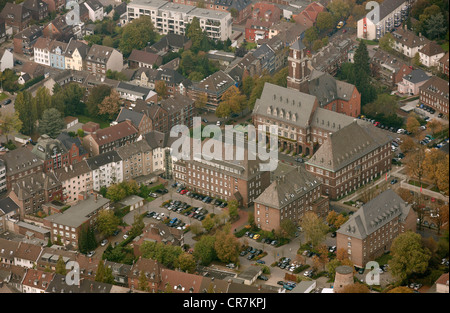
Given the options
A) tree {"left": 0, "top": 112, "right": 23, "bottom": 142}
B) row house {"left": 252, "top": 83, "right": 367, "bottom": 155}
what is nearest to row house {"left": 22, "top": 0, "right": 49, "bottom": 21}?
tree {"left": 0, "top": 112, "right": 23, "bottom": 142}

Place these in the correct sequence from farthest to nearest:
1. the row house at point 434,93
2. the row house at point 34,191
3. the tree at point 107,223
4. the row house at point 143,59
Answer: the row house at point 143,59, the row house at point 434,93, the row house at point 34,191, the tree at point 107,223

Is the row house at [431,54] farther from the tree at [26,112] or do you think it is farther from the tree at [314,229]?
the tree at [26,112]

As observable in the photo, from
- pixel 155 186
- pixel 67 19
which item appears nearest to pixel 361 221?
pixel 155 186

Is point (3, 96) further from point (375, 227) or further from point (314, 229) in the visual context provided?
point (375, 227)

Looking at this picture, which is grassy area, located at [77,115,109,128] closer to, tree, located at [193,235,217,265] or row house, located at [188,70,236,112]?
row house, located at [188,70,236,112]

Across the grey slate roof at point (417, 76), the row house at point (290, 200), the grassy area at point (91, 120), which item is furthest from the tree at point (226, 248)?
the grey slate roof at point (417, 76)

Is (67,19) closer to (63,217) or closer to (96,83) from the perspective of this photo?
(96,83)
